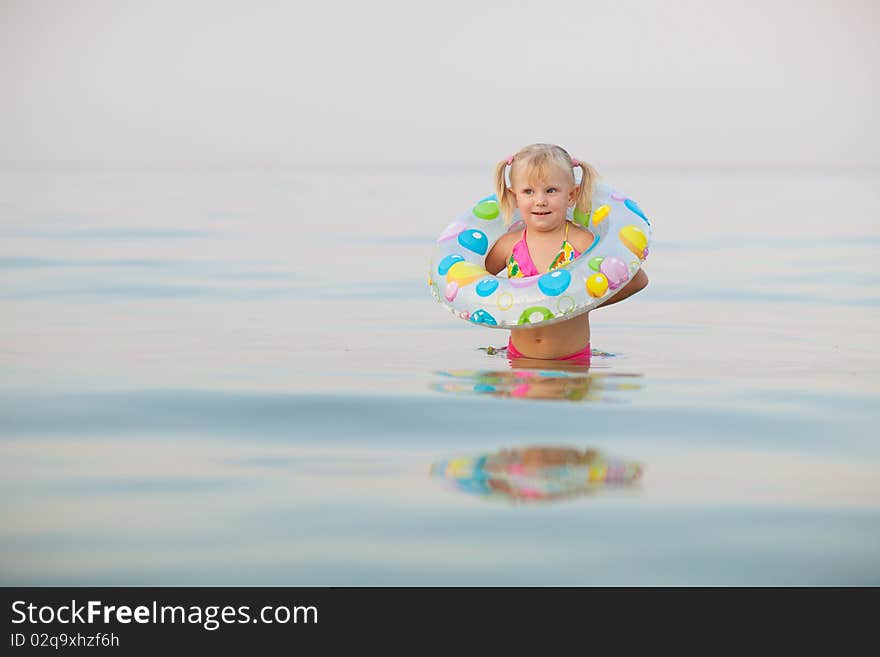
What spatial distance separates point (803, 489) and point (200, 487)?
154cm

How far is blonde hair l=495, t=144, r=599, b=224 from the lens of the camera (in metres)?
5.48

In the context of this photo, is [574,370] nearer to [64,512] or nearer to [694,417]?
[694,417]

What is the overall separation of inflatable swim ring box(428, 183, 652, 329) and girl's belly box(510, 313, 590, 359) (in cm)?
19

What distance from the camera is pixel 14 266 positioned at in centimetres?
884

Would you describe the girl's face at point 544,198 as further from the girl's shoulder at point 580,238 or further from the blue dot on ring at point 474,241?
the blue dot on ring at point 474,241

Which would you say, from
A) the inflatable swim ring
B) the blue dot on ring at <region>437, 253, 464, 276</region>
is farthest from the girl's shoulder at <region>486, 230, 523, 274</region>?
the blue dot on ring at <region>437, 253, 464, 276</region>

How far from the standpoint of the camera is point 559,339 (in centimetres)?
550

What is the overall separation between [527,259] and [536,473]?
214 cm

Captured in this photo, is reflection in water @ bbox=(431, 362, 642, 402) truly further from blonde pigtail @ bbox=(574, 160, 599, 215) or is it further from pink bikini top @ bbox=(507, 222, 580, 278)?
blonde pigtail @ bbox=(574, 160, 599, 215)

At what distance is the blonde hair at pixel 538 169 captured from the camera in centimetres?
548

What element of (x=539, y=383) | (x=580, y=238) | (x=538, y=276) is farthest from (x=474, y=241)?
(x=539, y=383)

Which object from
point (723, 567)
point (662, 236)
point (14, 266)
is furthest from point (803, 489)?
point (662, 236)

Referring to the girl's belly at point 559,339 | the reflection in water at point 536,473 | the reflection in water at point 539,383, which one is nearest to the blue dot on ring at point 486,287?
the girl's belly at point 559,339

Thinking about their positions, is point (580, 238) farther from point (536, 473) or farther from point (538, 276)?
point (536, 473)
